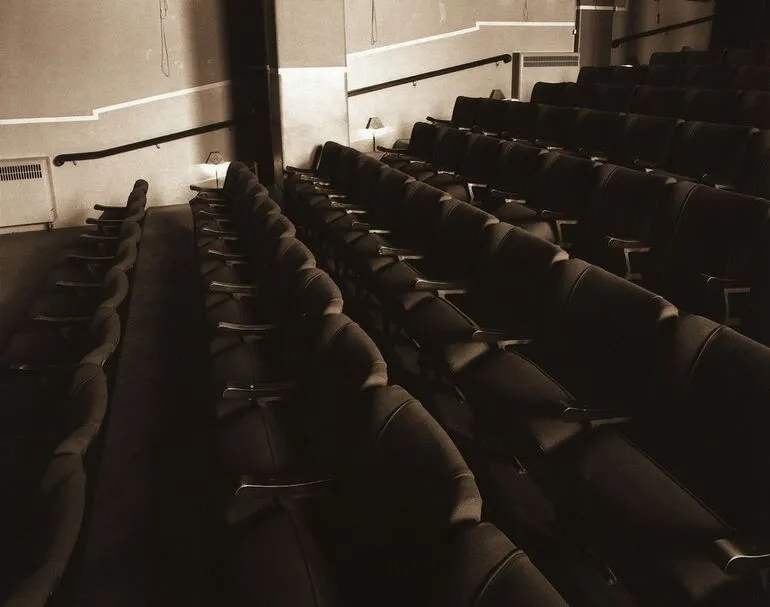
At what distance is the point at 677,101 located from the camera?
5.14 meters

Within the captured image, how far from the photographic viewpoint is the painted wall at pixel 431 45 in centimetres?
707

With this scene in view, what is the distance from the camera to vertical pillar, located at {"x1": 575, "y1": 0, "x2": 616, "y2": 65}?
827cm

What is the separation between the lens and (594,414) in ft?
6.21

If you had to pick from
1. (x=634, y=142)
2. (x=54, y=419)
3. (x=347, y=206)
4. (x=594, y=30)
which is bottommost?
(x=54, y=419)

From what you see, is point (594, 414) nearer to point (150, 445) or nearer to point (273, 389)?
point (273, 389)

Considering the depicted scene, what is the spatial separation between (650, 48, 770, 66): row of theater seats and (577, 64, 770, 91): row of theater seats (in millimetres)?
673

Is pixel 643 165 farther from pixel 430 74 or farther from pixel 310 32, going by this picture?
pixel 430 74

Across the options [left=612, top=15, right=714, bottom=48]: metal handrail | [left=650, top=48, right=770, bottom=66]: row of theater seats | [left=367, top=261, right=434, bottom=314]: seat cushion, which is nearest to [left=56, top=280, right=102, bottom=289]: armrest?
[left=367, top=261, right=434, bottom=314]: seat cushion

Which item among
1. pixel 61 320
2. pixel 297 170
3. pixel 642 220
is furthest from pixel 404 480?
pixel 297 170

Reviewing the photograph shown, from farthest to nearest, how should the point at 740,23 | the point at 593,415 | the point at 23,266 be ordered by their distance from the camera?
the point at 740,23
the point at 23,266
the point at 593,415

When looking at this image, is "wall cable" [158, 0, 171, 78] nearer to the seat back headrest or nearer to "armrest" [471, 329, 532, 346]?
"armrest" [471, 329, 532, 346]

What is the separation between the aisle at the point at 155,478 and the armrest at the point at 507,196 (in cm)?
179

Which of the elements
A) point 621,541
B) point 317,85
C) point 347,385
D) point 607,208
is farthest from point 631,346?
point 317,85

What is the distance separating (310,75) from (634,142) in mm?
2564
